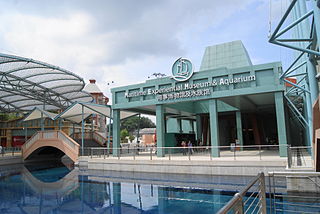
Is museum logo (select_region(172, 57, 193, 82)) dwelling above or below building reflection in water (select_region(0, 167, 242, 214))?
above

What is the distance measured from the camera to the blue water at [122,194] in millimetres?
9977

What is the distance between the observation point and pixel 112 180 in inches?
645

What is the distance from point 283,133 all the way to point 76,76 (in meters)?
23.7

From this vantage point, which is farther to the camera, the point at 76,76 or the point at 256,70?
the point at 76,76

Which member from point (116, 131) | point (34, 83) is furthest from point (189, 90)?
point (34, 83)

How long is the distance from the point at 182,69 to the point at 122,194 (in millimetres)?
12275

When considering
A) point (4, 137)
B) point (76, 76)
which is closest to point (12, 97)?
point (4, 137)

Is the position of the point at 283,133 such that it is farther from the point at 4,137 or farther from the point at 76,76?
the point at 4,137

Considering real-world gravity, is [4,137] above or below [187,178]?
above

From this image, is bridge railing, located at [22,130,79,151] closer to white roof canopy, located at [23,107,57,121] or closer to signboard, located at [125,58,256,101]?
white roof canopy, located at [23,107,57,121]

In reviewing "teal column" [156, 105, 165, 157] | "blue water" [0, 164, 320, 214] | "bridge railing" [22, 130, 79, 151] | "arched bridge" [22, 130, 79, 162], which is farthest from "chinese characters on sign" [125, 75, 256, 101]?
"arched bridge" [22, 130, 79, 162]

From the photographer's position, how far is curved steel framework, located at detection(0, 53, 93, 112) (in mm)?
26109

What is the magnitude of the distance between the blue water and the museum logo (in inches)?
334

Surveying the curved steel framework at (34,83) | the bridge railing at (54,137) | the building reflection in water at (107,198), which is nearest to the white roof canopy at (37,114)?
the bridge railing at (54,137)
